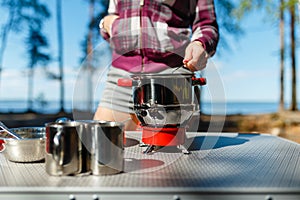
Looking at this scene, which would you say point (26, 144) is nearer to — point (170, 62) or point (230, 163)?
point (230, 163)

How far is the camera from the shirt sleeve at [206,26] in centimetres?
123

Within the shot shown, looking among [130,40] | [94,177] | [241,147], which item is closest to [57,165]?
[94,177]

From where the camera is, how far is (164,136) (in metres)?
0.94

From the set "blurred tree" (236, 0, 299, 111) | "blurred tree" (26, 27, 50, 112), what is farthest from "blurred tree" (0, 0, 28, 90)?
"blurred tree" (236, 0, 299, 111)

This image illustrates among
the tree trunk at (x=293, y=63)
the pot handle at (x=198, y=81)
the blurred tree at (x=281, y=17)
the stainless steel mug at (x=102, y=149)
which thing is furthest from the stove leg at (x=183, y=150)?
the tree trunk at (x=293, y=63)

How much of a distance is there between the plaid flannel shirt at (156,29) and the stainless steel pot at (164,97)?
61cm

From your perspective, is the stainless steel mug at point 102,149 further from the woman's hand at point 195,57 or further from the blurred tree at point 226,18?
the blurred tree at point 226,18

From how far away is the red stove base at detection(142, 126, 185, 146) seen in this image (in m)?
0.94

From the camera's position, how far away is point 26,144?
0.83 metres

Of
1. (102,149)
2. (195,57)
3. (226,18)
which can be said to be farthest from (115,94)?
(226,18)

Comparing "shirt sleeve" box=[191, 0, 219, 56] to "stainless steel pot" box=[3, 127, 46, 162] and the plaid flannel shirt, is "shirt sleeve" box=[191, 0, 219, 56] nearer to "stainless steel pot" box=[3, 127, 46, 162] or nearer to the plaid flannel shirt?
the plaid flannel shirt

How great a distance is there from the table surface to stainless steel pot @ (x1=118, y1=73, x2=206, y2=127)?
0.35ft

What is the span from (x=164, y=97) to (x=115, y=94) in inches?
33.3

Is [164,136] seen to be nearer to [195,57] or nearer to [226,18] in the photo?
[195,57]
